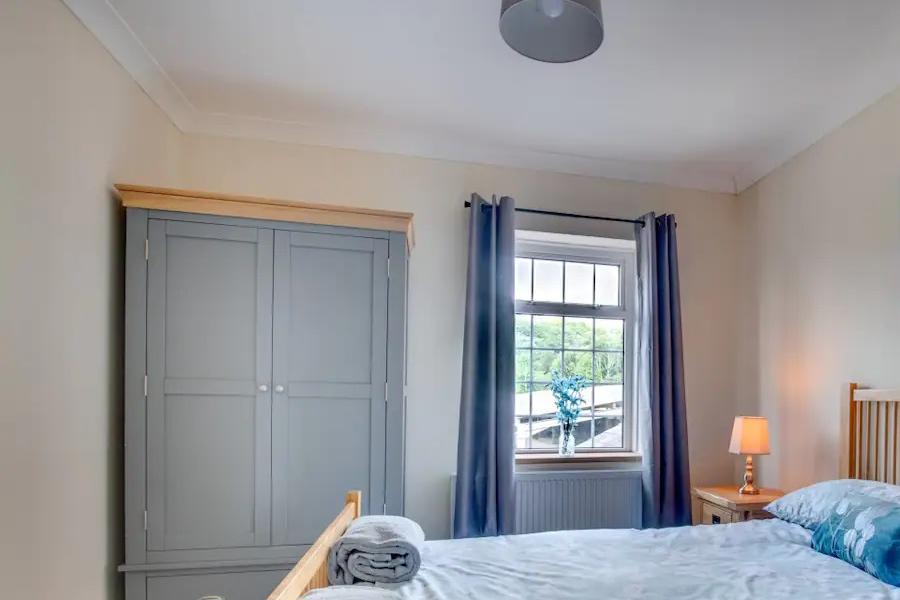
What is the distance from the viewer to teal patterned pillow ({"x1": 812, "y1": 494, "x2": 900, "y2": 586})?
1.79 m

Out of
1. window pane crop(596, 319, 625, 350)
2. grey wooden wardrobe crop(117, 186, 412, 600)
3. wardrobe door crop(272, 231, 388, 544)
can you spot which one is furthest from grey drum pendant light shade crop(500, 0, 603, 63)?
window pane crop(596, 319, 625, 350)

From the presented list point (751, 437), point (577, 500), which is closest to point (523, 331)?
point (577, 500)

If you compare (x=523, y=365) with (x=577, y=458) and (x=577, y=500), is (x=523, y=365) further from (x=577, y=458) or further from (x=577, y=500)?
(x=577, y=500)

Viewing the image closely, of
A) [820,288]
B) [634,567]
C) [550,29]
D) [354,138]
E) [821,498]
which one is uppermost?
[354,138]

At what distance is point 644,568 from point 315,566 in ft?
3.48

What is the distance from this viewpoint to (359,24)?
2191mm

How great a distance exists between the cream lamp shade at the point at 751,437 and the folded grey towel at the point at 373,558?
209cm

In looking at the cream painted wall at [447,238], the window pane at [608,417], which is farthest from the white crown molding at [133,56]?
the window pane at [608,417]

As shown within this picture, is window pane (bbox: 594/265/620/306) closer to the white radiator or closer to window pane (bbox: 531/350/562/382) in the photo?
window pane (bbox: 531/350/562/382)

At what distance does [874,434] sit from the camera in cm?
257

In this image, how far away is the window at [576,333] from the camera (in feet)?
11.3

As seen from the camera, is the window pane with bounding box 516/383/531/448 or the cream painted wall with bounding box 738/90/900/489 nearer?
the cream painted wall with bounding box 738/90/900/489

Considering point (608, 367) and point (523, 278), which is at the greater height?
point (523, 278)

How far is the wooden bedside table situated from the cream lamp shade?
0.75 ft
